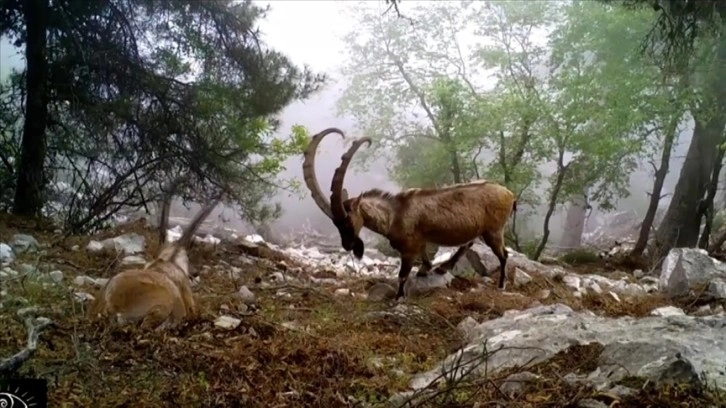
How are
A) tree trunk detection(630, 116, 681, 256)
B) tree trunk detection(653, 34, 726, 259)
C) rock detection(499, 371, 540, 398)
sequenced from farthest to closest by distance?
tree trunk detection(630, 116, 681, 256), tree trunk detection(653, 34, 726, 259), rock detection(499, 371, 540, 398)

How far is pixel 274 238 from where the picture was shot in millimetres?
7070

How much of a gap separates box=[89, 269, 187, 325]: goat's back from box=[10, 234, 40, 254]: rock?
1.71m

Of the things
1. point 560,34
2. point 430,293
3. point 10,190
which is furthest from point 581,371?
point 560,34

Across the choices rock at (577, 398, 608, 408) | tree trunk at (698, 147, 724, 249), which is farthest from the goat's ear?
tree trunk at (698, 147, 724, 249)

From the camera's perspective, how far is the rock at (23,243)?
3.86 metres

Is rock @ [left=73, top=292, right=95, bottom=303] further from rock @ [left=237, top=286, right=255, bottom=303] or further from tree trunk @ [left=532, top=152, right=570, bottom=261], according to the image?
tree trunk @ [left=532, top=152, right=570, bottom=261]

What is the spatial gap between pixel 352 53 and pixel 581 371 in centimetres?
619

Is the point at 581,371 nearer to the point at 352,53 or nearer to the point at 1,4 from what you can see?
the point at 1,4

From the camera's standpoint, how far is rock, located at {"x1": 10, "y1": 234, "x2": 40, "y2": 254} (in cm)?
386

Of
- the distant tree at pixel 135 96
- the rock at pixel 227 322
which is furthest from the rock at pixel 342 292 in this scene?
the rock at pixel 227 322

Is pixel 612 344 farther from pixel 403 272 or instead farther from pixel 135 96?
pixel 135 96

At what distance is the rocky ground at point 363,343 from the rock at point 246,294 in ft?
0.09

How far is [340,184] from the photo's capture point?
12.4 feet

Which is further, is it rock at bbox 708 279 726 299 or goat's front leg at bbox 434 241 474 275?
goat's front leg at bbox 434 241 474 275
